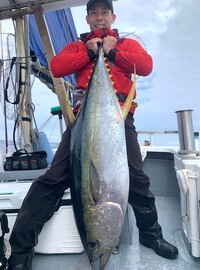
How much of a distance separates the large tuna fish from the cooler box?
43 cm

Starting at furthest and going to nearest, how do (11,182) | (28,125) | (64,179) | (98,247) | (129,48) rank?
(28,125) < (11,182) < (129,48) < (64,179) < (98,247)

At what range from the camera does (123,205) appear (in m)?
1.18

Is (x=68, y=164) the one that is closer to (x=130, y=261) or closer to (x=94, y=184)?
(x=94, y=184)

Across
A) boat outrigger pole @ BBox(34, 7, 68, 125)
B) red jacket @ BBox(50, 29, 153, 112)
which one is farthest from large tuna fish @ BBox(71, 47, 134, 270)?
boat outrigger pole @ BBox(34, 7, 68, 125)

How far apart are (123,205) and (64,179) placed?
0.53m

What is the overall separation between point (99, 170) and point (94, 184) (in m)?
0.07

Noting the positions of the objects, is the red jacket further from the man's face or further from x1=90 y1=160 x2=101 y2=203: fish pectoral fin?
x1=90 y1=160 x2=101 y2=203: fish pectoral fin

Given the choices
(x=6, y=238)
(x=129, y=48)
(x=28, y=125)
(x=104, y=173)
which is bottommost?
(x=6, y=238)

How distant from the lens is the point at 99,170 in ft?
3.89

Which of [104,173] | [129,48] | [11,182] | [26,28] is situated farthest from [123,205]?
[26,28]

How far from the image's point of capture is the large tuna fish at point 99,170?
Answer: 115cm

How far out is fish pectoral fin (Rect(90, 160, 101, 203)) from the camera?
1169mm

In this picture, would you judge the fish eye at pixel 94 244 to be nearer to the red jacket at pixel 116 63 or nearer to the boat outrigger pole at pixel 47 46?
the red jacket at pixel 116 63

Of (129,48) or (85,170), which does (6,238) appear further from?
(129,48)
